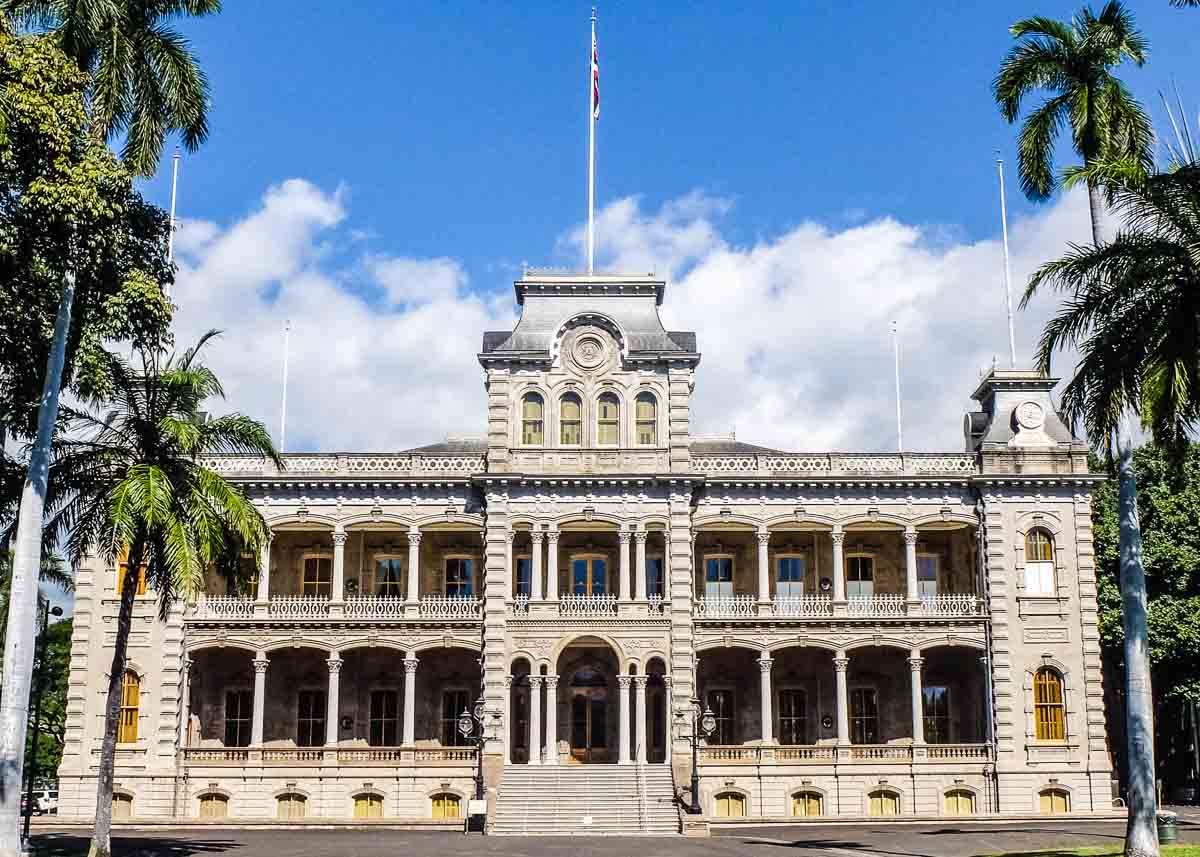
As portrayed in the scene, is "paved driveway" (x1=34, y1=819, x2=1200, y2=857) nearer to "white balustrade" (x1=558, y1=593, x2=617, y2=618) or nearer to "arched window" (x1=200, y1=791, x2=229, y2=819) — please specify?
"arched window" (x1=200, y1=791, x2=229, y2=819)

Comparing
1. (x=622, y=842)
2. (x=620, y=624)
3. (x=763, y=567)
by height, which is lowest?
(x=622, y=842)

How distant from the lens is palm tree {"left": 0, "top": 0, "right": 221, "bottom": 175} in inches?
1083

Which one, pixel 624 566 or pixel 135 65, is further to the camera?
pixel 624 566

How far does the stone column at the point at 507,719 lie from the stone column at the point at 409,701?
314 centimetres

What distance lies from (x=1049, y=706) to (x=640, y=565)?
13555mm

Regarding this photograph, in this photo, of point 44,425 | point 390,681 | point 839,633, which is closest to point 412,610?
point 390,681

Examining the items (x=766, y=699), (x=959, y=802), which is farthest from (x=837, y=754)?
(x=959, y=802)

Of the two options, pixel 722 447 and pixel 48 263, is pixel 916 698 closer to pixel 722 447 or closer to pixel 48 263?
pixel 722 447

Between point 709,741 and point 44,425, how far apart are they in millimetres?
25714

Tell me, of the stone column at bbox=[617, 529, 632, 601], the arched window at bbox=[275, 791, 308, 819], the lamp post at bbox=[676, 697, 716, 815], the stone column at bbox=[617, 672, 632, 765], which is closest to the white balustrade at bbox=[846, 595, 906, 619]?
the lamp post at bbox=[676, 697, 716, 815]

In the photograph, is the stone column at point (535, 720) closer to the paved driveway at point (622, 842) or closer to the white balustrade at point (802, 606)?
the paved driveway at point (622, 842)

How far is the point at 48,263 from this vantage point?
2544 cm

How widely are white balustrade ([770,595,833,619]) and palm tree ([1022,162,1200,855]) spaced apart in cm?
1795

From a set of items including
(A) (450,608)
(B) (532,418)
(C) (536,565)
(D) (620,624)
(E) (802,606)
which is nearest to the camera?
(D) (620,624)
